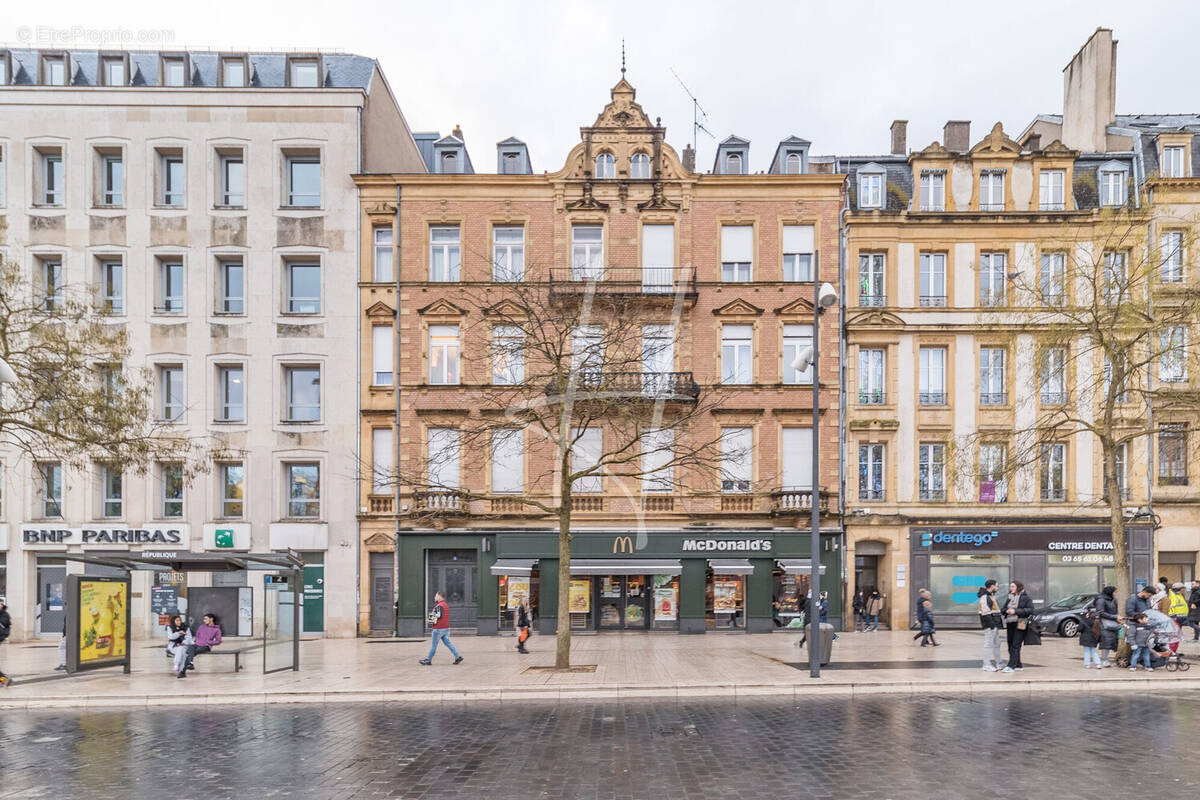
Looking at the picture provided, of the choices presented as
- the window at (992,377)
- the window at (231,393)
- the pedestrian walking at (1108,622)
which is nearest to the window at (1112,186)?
the window at (992,377)

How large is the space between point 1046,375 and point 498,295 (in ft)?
53.7

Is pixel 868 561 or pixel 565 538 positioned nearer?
pixel 565 538

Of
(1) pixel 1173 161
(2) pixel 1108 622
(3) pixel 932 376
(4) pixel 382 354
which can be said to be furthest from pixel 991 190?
(4) pixel 382 354

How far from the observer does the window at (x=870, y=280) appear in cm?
2706

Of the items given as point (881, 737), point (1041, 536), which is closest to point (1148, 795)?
point (881, 737)

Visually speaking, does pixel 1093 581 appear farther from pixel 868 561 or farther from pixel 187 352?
pixel 187 352

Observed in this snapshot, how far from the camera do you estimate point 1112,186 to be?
2783 cm

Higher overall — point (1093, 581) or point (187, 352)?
point (187, 352)

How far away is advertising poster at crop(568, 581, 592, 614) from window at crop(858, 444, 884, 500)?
960 centimetres

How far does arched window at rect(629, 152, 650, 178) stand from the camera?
88.1 ft

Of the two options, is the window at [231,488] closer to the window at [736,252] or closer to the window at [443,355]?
the window at [443,355]

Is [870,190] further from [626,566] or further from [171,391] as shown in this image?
[171,391]

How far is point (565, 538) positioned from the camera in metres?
17.6

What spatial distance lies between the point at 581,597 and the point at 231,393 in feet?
44.5
